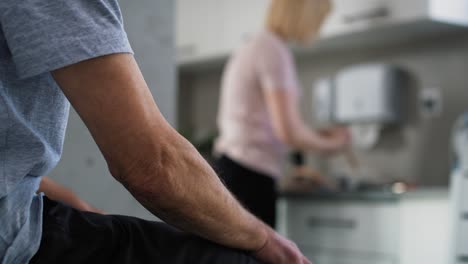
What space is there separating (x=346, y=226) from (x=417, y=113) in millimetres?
709

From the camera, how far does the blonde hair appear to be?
7.78 feet

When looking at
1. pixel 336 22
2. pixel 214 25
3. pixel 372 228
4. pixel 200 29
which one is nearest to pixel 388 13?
pixel 336 22

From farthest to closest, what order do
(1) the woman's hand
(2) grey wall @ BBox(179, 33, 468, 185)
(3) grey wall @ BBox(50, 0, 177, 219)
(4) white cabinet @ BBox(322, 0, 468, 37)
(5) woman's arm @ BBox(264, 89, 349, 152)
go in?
(2) grey wall @ BBox(179, 33, 468, 185)
(4) white cabinet @ BBox(322, 0, 468, 37)
(1) the woman's hand
(5) woman's arm @ BBox(264, 89, 349, 152)
(3) grey wall @ BBox(50, 0, 177, 219)

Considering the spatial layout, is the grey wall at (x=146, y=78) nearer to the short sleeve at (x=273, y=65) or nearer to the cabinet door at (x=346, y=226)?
the short sleeve at (x=273, y=65)

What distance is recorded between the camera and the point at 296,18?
94.1 inches

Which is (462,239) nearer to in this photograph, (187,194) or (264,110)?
(264,110)

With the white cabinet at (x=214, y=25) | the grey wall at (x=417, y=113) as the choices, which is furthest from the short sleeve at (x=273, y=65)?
the white cabinet at (x=214, y=25)

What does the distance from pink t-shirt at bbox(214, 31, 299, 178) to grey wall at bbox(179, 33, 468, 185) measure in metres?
1.00

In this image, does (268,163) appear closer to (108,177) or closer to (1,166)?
(108,177)

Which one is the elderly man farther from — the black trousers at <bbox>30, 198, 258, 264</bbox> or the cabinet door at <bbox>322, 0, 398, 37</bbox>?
the cabinet door at <bbox>322, 0, 398, 37</bbox>

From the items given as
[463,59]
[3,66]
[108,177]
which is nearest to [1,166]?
[3,66]

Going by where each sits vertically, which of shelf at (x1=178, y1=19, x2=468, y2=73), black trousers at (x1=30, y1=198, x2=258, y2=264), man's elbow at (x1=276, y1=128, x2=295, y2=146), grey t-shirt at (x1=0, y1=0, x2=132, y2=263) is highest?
grey t-shirt at (x1=0, y1=0, x2=132, y2=263)

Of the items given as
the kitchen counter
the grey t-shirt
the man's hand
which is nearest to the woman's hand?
the kitchen counter

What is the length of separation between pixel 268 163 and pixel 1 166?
5.59ft
